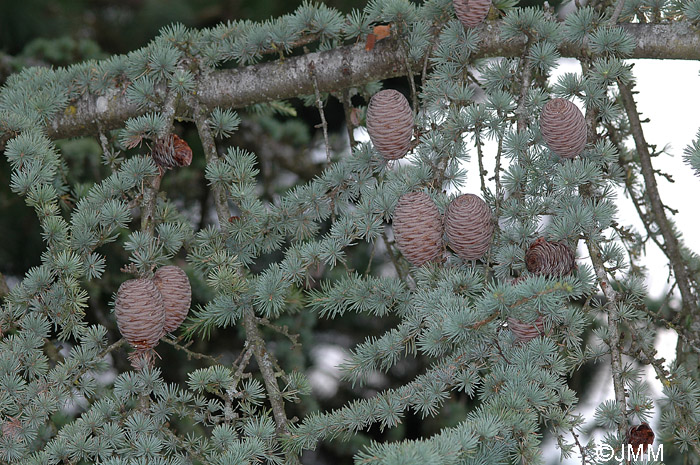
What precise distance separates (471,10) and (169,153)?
1.81 ft

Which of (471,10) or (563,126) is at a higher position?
(471,10)

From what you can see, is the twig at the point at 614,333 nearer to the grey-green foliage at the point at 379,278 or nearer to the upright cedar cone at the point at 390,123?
the grey-green foliage at the point at 379,278

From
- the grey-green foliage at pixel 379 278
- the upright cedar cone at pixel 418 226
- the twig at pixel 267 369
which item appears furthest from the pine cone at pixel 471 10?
the twig at pixel 267 369

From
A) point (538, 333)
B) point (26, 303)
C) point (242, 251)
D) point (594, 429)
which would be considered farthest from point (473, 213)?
point (594, 429)

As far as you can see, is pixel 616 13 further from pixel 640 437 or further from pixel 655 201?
pixel 640 437

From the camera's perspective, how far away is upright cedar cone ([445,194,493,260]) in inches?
39.5

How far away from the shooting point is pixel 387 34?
1.29 meters

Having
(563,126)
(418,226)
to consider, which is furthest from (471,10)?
(418,226)

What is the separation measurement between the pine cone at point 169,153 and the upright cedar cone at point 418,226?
0.38 meters

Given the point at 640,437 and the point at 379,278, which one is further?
the point at 379,278

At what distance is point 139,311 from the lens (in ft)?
3.46

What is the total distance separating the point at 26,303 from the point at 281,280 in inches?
16.0

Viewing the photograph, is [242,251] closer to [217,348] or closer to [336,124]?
[217,348]

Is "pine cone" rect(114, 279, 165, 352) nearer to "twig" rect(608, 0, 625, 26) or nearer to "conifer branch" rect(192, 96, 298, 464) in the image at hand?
"conifer branch" rect(192, 96, 298, 464)
